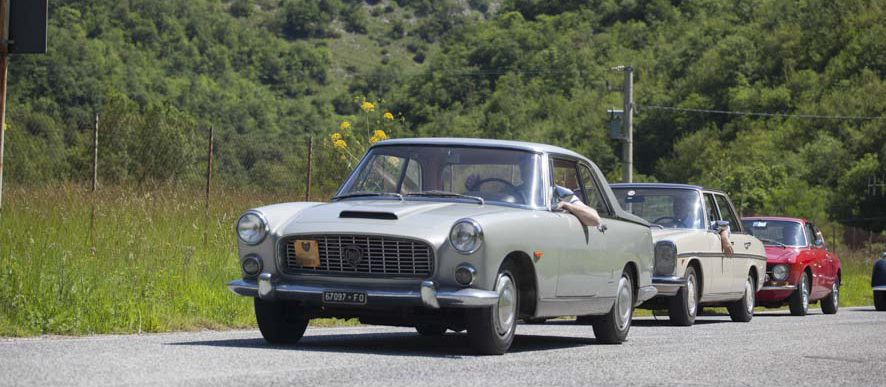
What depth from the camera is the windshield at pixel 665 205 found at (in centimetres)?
1644

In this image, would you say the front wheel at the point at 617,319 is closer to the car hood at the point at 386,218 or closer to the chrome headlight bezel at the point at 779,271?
the car hood at the point at 386,218


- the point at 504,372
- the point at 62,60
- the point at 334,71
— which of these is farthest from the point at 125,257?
the point at 334,71

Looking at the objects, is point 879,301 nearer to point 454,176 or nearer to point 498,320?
point 454,176

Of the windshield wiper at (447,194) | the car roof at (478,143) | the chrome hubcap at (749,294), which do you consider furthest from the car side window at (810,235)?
A: the windshield wiper at (447,194)

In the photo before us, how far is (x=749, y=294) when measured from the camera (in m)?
18.2

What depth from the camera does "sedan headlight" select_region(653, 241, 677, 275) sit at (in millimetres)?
15281

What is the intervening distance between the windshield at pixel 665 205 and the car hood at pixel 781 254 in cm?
429

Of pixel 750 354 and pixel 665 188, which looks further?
pixel 665 188

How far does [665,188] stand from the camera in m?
16.7

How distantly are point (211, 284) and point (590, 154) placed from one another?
106936 mm

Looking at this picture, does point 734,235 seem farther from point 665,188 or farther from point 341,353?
point 341,353

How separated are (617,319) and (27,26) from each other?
575 centimetres

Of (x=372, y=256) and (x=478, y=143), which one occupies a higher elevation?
(x=478, y=143)

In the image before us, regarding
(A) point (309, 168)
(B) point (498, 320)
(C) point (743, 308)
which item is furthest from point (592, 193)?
(A) point (309, 168)
